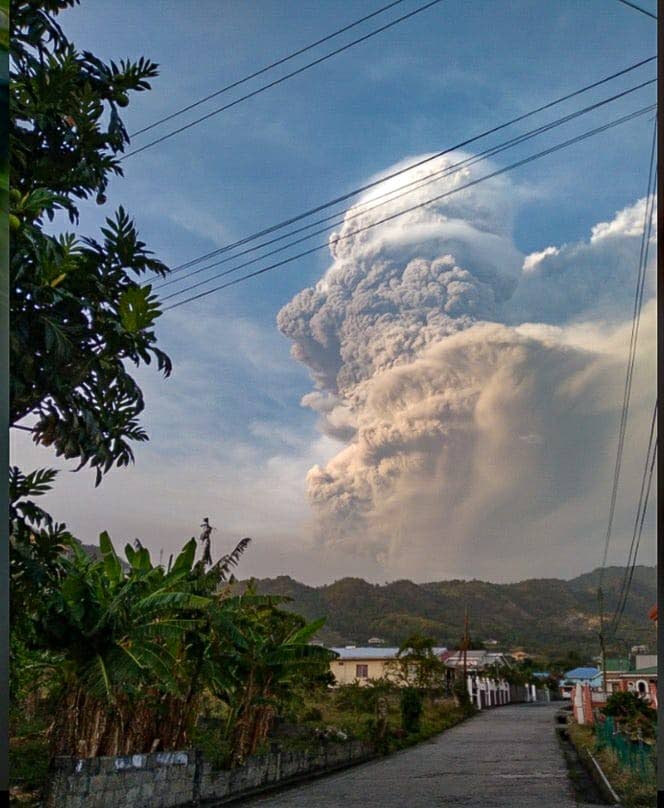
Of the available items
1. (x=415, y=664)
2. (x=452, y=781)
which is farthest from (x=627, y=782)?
(x=415, y=664)

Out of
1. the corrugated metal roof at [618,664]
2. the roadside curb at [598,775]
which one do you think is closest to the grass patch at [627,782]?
the roadside curb at [598,775]

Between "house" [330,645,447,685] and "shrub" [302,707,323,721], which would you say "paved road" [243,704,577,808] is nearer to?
"shrub" [302,707,323,721]

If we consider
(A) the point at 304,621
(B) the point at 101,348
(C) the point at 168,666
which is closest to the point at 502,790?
(A) the point at 304,621

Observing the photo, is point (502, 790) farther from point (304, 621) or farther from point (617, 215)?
point (617, 215)

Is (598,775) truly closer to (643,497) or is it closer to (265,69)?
(643,497)

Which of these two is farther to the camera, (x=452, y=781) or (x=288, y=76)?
(x=452, y=781)
